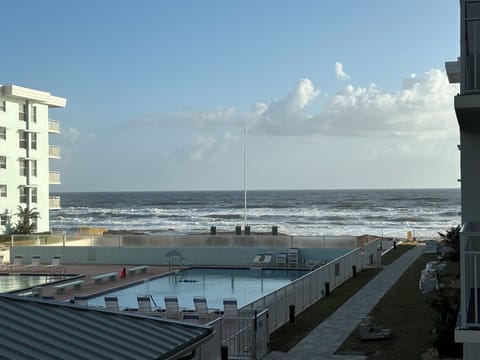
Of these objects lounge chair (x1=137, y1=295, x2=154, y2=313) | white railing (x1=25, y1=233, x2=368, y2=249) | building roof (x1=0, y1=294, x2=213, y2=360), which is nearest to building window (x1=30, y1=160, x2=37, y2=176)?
white railing (x1=25, y1=233, x2=368, y2=249)

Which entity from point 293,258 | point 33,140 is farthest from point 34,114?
point 293,258

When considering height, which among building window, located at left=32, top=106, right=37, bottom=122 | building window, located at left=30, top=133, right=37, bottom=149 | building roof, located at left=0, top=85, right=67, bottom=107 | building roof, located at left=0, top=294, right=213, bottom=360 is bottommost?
building roof, located at left=0, top=294, right=213, bottom=360

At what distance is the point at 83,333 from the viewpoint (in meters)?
7.05

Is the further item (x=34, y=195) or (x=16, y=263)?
(x=34, y=195)

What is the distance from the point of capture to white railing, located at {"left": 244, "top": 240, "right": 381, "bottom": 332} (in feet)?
60.4

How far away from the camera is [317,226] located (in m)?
90.1

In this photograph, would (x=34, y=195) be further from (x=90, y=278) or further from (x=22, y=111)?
(x=90, y=278)

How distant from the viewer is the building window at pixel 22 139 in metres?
54.4

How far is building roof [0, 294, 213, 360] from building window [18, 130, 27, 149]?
48.8m

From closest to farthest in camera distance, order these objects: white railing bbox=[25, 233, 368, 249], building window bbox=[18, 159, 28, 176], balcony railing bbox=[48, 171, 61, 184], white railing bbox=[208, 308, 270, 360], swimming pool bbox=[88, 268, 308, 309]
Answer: white railing bbox=[208, 308, 270, 360] → swimming pool bbox=[88, 268, 308, 309] → white railing bbox=[25, 233, 368, 249] → building window bbox=[18, 159, 28, 176] → balcony railing bbox=[48, 171, 61, 184]

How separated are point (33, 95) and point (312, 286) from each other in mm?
38379

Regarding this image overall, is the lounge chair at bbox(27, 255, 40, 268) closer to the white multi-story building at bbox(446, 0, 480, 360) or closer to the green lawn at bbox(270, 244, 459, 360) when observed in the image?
the green lawn at bbox(270, 244, 459, 360)

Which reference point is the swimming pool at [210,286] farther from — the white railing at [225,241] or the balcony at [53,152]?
the balcony at [53,152]

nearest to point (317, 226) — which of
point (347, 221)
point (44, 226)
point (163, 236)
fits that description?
point (347, 221)
